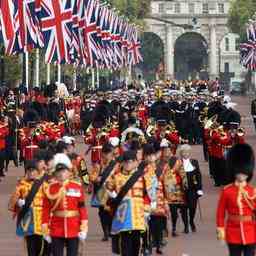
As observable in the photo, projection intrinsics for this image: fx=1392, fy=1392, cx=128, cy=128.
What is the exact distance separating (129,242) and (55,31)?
83.2 ft

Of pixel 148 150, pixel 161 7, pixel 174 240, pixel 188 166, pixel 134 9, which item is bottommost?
pixel 174 240

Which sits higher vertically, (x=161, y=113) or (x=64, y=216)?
(x=161, y=113)

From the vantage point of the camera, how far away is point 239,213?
14.2 m

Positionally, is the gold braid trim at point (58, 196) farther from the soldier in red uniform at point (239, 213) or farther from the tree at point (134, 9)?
the tree at point (134, 9)

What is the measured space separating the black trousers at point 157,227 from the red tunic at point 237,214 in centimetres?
428

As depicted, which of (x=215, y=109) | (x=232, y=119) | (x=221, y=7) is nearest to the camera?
(x=232, y=119)

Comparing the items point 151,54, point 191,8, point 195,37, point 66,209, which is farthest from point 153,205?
point 191,8

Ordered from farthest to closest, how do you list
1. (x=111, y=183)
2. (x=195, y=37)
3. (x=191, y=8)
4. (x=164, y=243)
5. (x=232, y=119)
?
(x=191, y=8) < (x=195, y=37) < (x=232, y=119) < (x=164, y=243) < (x=111, y=183)

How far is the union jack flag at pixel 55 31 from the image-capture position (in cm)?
4062

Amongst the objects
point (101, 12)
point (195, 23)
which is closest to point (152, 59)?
point (195, 23)

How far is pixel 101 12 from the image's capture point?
5781 cm

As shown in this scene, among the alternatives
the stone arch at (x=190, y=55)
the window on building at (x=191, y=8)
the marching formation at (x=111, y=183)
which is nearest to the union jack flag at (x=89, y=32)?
the marching formation at (x=111, y=183)

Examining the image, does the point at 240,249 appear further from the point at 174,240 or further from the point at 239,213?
the point at 174,240

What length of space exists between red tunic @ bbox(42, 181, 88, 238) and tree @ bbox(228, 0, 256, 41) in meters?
98.3
